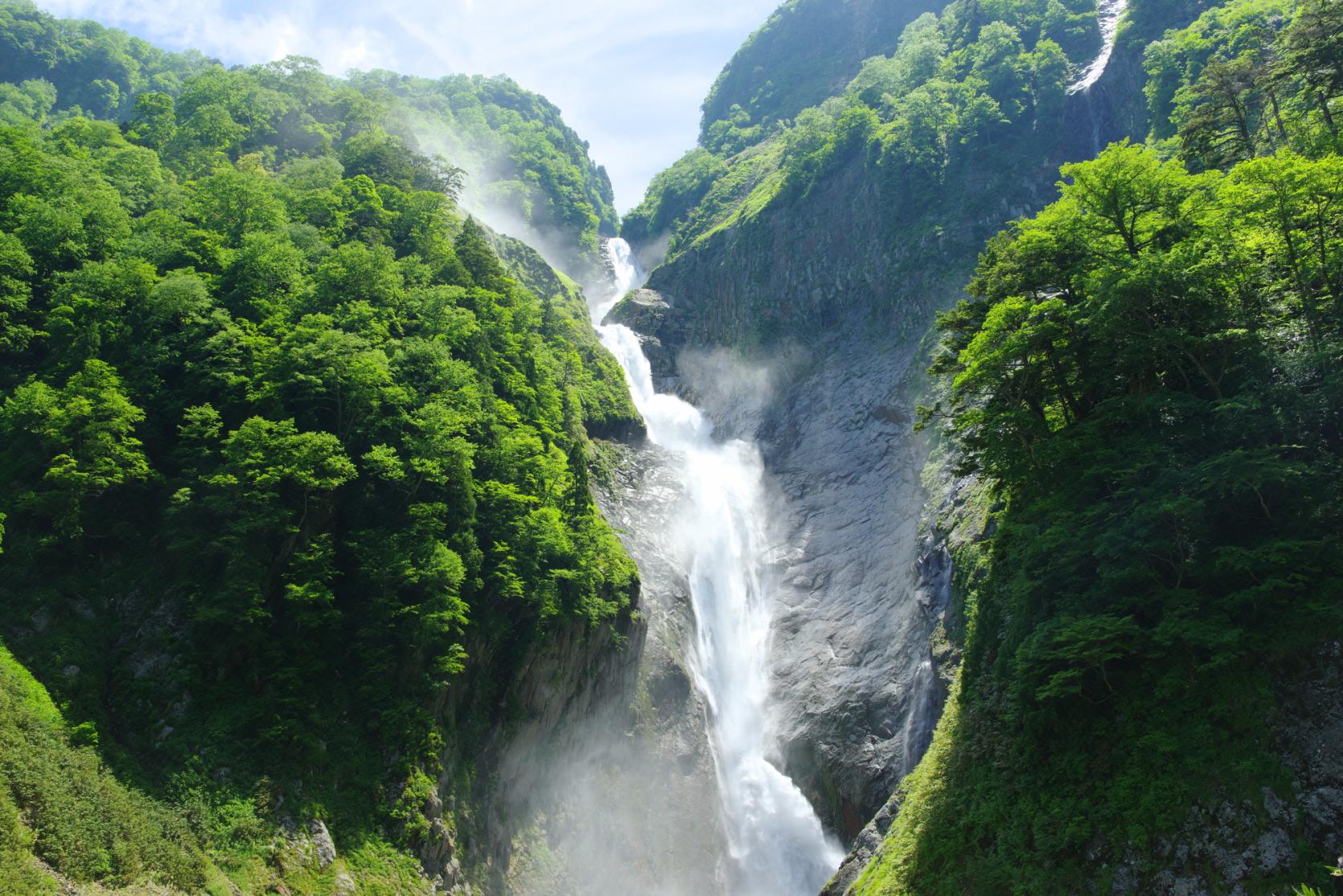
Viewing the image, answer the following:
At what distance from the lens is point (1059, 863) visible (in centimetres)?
1434

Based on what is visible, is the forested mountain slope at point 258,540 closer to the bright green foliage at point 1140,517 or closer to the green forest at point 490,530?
the green forest at point 490,530

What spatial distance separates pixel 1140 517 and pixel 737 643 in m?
26.0

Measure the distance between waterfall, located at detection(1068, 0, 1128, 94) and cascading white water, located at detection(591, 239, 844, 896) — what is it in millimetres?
37877

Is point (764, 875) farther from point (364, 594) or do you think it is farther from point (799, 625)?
point (364, 594)

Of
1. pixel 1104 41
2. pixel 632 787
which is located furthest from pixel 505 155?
pixel 632 787

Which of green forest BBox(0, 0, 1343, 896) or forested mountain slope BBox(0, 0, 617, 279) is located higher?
forested mountain slope BBox(0, 0, 617, 279)

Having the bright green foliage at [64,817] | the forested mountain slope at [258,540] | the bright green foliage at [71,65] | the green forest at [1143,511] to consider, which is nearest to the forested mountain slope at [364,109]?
the bright green foliage at [71,65]

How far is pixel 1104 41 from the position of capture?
212 ft

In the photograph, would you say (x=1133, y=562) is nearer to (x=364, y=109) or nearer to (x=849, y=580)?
(x=849, y=580)

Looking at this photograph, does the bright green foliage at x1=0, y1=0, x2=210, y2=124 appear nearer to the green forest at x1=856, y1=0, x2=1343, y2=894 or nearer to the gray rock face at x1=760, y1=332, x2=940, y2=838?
the gray rock face at x1=760, y1=332, x2=940, y2=838

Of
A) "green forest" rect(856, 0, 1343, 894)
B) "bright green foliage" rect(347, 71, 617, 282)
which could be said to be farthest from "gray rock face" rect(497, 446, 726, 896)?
"bright green foliage" rect(347, 71, 617, 282)

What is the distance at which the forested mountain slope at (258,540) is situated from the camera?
1745 cm

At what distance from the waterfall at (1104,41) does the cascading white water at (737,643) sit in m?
37.9

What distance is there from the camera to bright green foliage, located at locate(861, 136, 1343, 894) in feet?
45.0
